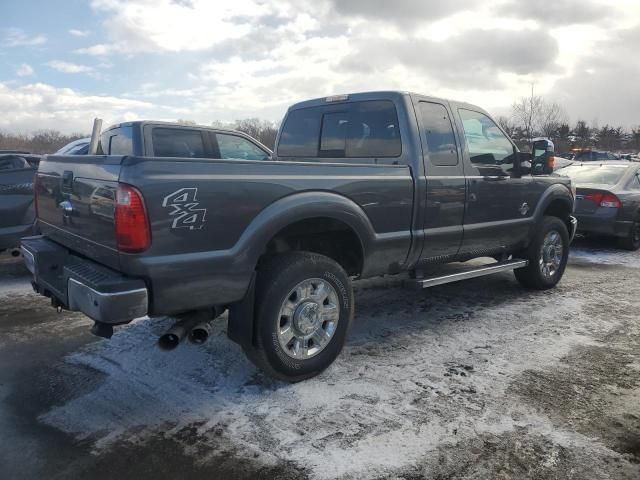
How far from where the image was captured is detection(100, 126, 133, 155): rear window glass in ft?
23.2

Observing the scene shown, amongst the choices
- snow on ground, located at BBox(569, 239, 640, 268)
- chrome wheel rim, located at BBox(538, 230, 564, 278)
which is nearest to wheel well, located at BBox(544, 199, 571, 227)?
chrome wheel rim, located at BBox(538, 230, 564, 278)

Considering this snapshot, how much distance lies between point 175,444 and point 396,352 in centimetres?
190

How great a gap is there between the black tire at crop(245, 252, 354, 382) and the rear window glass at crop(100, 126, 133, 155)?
4.38 m

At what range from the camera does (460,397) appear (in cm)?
332

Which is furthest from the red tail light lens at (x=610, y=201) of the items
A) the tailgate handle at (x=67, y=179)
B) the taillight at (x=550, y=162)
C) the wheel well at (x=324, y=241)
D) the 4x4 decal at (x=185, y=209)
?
the tailgate handle at (x=67, y=179)

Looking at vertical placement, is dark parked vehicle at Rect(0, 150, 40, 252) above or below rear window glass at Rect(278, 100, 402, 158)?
below

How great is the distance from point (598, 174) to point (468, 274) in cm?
598

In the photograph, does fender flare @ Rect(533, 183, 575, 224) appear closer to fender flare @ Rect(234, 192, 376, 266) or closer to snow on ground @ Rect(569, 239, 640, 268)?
snow on ground @ Rect(569, 239, 640, 268)

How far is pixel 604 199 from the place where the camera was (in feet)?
27.8

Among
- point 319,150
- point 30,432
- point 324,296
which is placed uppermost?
point 319,150

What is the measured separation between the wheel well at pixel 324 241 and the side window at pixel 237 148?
3.92 metres

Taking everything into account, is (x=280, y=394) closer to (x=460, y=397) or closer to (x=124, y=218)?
(x=460, y=397)

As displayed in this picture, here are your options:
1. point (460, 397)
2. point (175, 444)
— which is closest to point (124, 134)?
point (175, 444)

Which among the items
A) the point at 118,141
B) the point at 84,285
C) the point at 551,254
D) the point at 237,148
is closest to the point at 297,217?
the point at 84,285
